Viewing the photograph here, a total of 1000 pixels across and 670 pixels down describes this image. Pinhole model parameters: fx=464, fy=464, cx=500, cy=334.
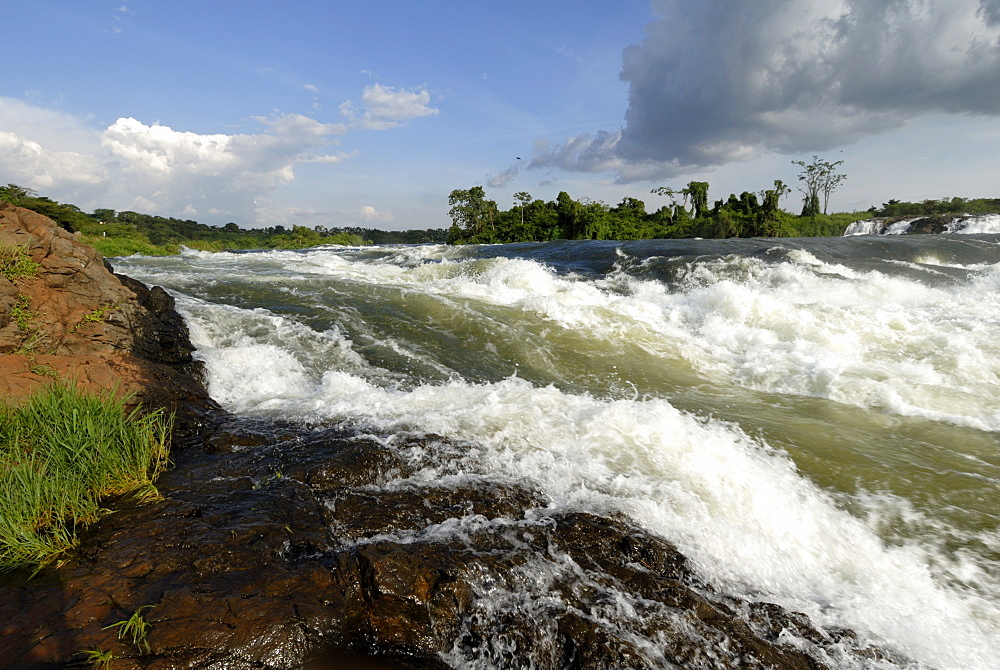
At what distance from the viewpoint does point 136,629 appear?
206 cm

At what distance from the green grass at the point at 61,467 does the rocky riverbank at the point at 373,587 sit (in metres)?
0.14

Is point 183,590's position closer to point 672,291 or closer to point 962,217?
point 672,291

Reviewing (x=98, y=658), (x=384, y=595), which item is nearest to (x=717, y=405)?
(x=384, y=595)

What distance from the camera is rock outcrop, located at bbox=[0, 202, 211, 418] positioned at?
4.49 metres

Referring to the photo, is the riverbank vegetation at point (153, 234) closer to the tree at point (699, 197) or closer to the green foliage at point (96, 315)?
the green foliage at point (96, 315)

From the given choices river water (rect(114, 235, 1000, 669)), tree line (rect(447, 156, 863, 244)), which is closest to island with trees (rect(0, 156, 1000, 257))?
tree line (rect(447, 156, 863, 244))

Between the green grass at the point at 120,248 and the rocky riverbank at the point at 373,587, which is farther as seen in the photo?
the green grass at the point at 120,248

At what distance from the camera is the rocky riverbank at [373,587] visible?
7.15 feet

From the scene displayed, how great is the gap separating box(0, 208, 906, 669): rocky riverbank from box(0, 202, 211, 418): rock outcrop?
1.78 metres

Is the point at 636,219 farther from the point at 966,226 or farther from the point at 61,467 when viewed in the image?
the point at 61,467

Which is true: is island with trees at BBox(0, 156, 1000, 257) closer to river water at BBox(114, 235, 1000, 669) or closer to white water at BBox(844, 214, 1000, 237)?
white water at BBox(844, 214, 1000, 237)

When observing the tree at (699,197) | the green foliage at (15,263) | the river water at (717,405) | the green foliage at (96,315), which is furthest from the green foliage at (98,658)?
the tree at (699,197)

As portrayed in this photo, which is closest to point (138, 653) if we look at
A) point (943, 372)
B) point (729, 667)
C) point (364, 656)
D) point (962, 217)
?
point (364, 656)

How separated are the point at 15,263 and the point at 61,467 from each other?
3507 millimetres
